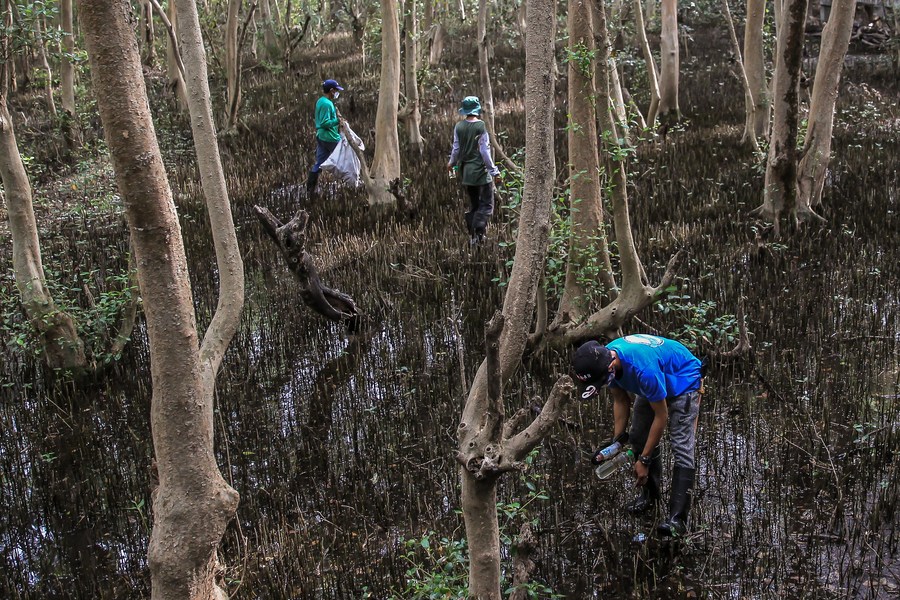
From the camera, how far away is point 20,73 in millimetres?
17766

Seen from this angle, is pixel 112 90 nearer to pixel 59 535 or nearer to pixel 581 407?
pixel 59 535

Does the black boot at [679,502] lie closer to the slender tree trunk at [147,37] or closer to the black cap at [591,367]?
the black cap at [591,367]

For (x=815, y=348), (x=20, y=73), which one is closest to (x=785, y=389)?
(x=815, y=348)

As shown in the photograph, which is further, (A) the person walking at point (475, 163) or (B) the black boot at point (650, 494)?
(A) the person walking at point (475, 163)

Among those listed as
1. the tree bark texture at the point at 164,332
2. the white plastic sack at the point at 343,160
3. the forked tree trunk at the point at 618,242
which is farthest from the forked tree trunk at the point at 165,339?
the white plastic sack at the point at 343,160

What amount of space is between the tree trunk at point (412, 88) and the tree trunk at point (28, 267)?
6340 mm

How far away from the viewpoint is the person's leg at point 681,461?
354 cm

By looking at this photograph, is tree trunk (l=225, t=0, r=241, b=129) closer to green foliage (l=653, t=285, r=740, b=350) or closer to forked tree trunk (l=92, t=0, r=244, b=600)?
green foliage (l=653, t=285, r=740, b=350)

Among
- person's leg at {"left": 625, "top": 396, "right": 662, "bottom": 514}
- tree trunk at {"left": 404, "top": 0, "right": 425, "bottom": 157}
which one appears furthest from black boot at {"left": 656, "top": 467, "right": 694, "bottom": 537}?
tree trunk at {"left": 404, "top": 0, "right": 425, "bottom": 157}

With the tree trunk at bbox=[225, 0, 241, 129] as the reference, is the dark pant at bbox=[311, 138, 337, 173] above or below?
below

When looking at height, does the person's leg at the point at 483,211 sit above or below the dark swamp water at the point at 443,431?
above

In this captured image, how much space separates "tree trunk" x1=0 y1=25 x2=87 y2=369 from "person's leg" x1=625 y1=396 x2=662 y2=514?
371 cm

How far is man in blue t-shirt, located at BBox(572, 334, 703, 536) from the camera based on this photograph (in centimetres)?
340

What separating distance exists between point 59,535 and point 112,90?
237cm
